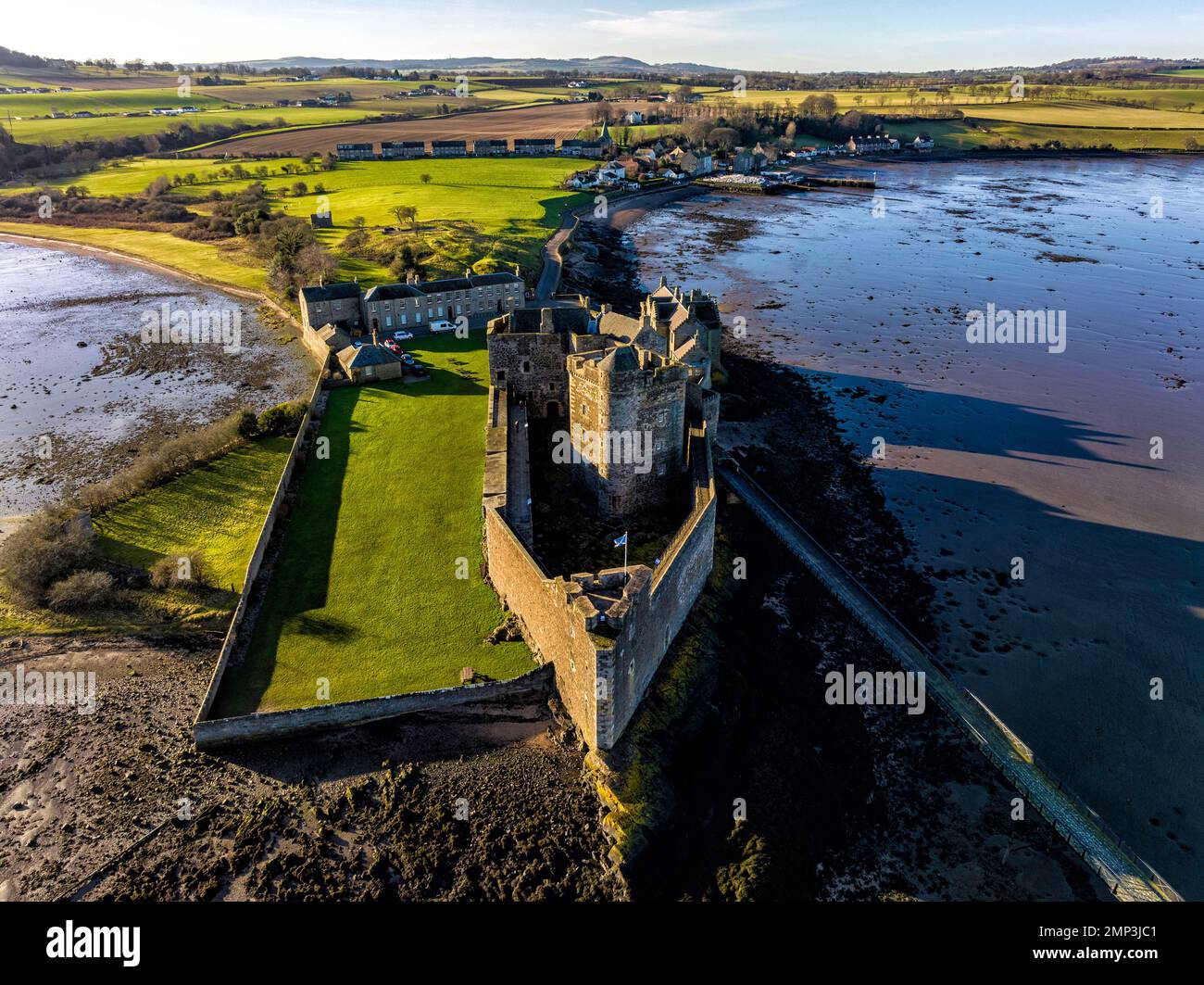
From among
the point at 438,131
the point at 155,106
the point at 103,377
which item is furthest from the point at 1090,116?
the point at 155,106

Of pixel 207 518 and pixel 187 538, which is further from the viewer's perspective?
pixel 207 518

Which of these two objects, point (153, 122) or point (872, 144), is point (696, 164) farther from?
point (153, 122)

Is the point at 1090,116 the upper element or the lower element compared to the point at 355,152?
upper

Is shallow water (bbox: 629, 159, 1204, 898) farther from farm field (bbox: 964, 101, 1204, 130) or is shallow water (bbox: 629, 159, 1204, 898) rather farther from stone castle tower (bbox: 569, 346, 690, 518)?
farm field (bbox: 964, 101, 1204, 130)

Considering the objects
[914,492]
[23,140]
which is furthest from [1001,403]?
[23,140]

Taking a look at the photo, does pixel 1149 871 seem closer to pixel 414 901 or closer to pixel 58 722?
pixel 414 901

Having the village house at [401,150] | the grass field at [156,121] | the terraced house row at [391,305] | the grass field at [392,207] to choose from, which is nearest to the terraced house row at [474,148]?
the village house at [401,150]
